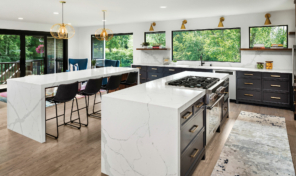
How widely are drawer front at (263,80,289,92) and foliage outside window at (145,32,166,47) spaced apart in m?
3.35

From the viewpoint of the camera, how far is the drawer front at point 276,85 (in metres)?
4.93

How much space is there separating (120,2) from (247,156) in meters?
3.56

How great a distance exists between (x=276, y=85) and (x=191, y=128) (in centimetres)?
376

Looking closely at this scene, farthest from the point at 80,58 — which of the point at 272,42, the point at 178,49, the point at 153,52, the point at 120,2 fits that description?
the point at 272,42

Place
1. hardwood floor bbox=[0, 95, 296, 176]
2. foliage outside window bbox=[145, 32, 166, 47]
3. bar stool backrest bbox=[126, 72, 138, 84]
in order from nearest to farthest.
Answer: hardwood floor bbox=[0, 95, 296, 176] → bar stool backrest bbox=[126, 72, 138, 84] → foliage outside window bbox=[145, 32, 166, 47]

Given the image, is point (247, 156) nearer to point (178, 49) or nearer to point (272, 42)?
point (272, 42)

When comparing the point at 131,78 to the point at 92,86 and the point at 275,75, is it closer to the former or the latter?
the point at 92,86

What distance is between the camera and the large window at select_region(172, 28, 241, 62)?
20.2 feet

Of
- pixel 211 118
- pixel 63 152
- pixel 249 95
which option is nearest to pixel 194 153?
pixel 211 118

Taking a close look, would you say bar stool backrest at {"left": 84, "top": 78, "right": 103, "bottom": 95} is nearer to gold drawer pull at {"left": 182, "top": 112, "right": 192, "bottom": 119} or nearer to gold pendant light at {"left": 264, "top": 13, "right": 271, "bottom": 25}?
gold drawer pull at {"left": 182, "top": 112, "right": 192, "bottom": 119}

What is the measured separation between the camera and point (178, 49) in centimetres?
706

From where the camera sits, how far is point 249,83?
534 cm

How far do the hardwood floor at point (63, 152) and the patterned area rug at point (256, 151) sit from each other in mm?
100

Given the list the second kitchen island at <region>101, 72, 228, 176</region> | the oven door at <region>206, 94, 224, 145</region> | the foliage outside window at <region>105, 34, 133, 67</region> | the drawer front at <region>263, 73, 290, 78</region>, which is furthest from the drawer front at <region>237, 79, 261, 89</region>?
the foliage outside window at <region>105, 34, 133, 67</region>
